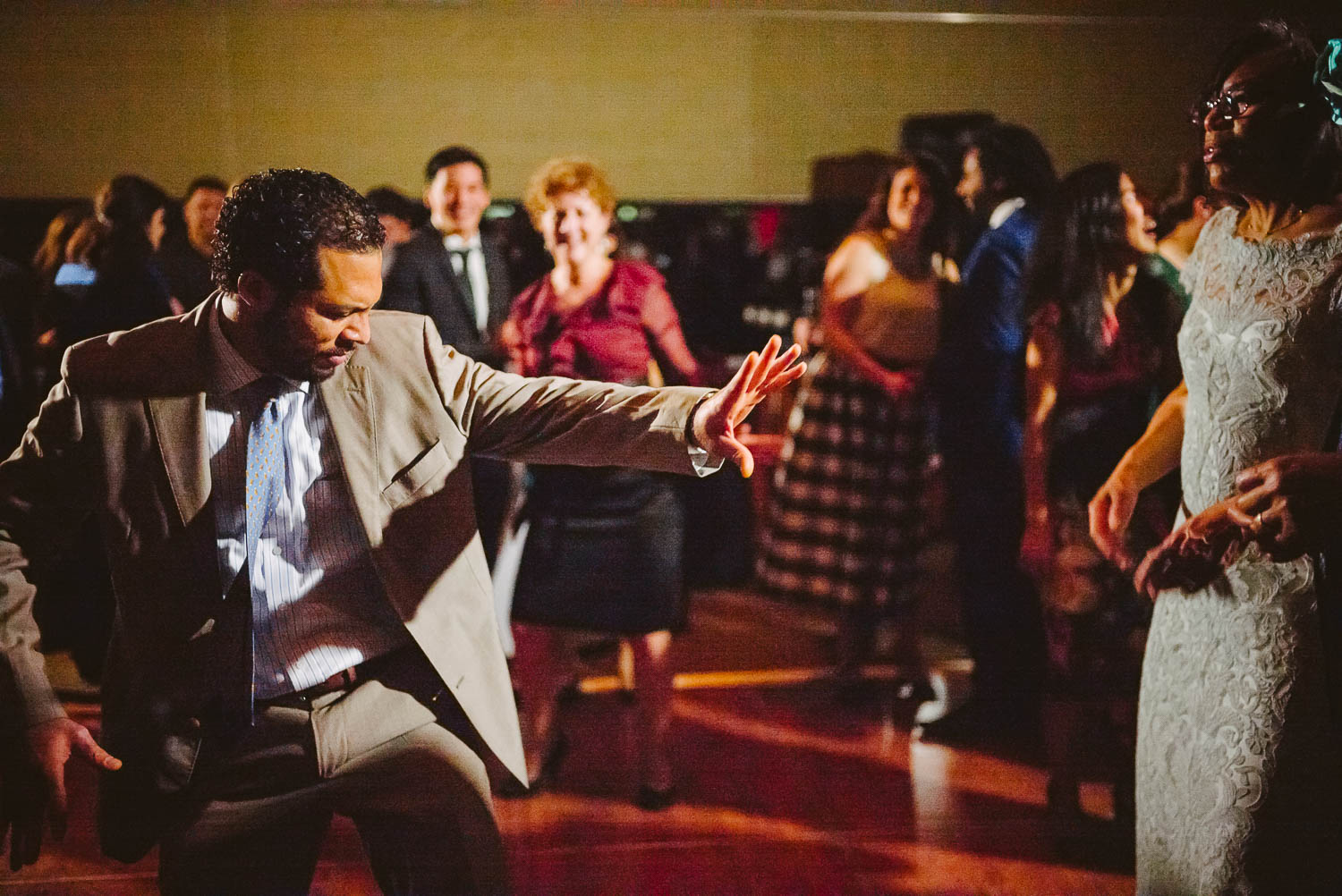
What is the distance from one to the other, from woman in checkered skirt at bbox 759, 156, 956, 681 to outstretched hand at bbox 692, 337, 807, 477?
1.71 m

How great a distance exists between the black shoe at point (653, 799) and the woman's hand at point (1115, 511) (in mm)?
1283

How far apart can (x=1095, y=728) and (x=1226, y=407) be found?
1.26m

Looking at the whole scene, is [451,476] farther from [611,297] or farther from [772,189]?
[772,189]

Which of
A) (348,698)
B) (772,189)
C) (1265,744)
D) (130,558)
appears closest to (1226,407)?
(1265,744)

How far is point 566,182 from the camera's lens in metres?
2.69

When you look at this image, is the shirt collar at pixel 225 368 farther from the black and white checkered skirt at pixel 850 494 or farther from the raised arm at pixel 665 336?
the black and white checkered skirt at pixel 850 494

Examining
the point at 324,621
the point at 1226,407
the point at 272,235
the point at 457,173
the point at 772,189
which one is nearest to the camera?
the point at 272,235

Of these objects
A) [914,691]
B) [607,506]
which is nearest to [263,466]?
[607,506]

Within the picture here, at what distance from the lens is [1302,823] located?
1.58 meters

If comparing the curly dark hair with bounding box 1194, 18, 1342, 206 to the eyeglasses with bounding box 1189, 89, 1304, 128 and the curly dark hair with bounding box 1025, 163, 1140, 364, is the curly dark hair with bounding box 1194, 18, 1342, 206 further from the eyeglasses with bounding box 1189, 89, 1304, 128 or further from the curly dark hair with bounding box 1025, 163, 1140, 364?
the curly dark hair with bounding box 1025, 163, 1140, 364

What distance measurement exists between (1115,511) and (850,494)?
54.0 inches

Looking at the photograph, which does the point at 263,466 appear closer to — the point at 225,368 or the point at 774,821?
the point at 225,368

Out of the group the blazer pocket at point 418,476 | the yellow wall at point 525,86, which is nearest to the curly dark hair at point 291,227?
the blazer pocket at point 418,476

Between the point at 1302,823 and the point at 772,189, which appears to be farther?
the point at 772,189
